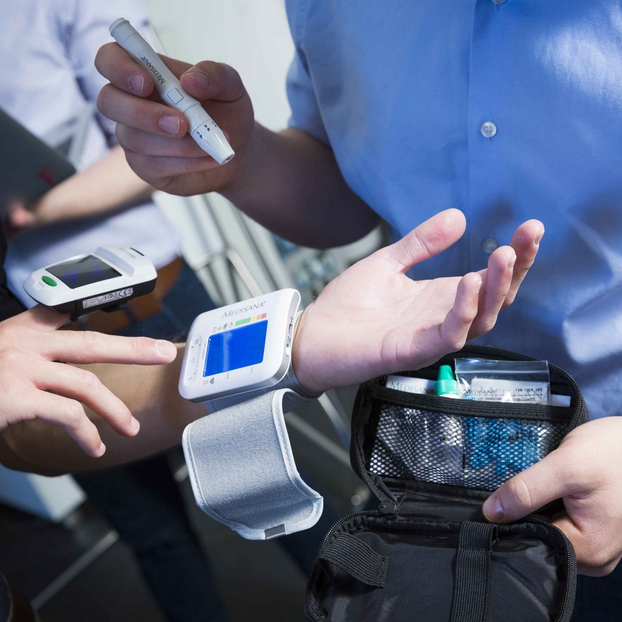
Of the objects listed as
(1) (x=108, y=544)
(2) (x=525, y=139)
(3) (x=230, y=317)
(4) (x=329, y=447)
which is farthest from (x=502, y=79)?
(1) (x=108, y=544)

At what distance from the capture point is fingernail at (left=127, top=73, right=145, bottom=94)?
48 cm

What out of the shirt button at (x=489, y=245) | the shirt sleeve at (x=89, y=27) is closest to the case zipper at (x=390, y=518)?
the shirt button at (x=489, y=245)

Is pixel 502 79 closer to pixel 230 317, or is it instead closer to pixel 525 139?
pixel 525 139

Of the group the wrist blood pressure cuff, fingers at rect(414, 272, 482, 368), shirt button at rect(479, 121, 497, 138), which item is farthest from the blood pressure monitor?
shirt button at rect(479, 121, 497, 138)

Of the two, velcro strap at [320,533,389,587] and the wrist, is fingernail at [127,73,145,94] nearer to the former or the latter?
the wrist

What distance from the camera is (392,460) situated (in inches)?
19.6

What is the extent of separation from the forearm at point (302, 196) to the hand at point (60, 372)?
0.81ft

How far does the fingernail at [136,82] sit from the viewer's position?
0.48 metres

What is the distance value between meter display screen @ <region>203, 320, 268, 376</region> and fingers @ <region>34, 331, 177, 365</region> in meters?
0.03

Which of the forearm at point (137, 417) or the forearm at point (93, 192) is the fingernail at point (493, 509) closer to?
the forearm at point (137, 417)

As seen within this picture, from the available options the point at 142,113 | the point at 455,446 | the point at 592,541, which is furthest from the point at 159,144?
the point at 592,541

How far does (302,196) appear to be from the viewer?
698 millimetres

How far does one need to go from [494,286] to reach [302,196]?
1.19 feet

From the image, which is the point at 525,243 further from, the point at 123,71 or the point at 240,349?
the point at 123,71
